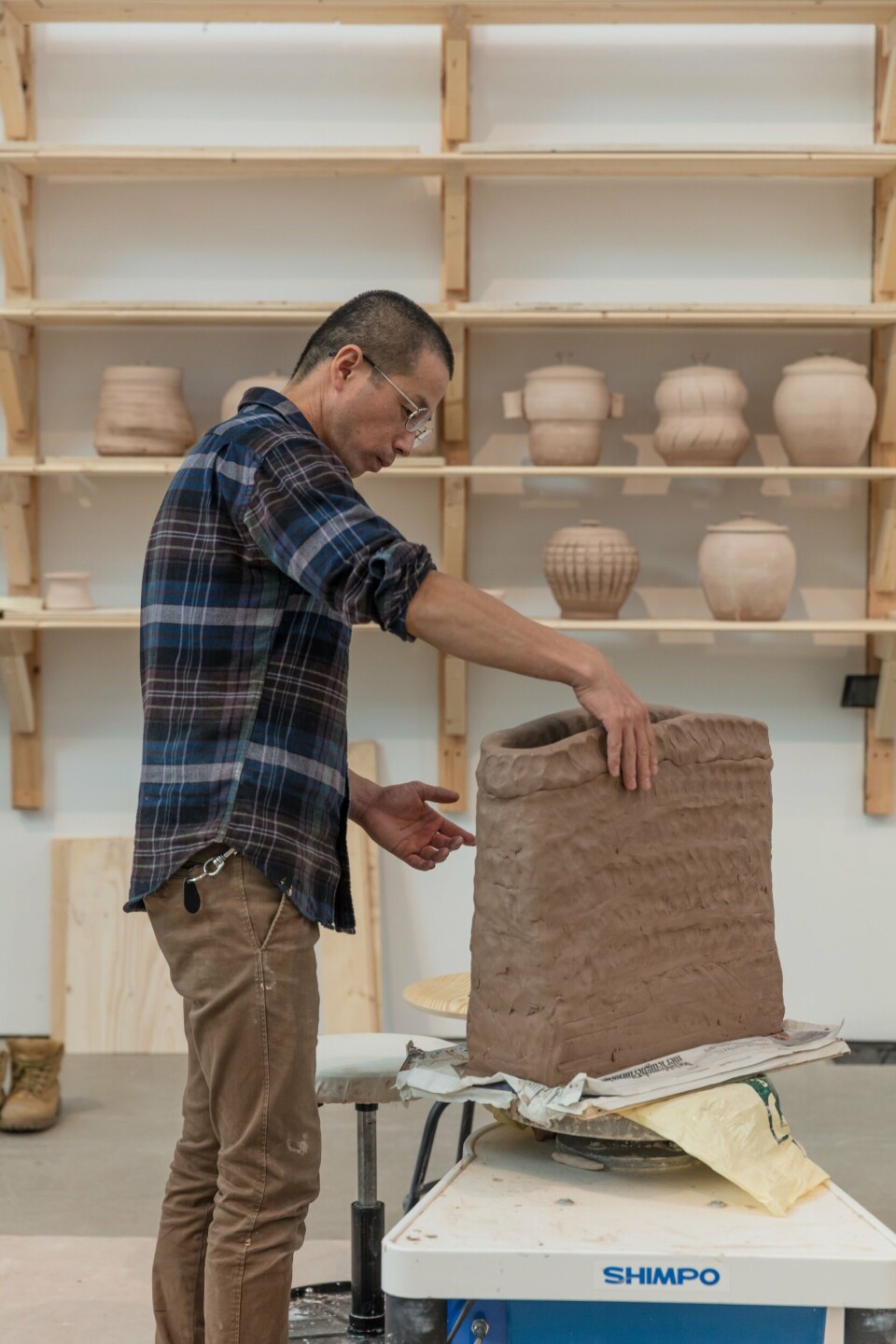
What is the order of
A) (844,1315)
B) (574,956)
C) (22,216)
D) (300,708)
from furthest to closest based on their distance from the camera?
1. (22,216)
2. (300,708)
3. (574,956)
4. (844,1315)

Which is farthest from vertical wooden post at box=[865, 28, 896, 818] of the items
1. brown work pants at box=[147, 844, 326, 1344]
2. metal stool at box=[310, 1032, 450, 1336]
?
brown work pants at box=[147, 844, 326, 1344]

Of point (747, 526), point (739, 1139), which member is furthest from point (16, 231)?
point (739, 1139)

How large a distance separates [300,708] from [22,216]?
2433mm

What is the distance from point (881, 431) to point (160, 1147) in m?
2.38

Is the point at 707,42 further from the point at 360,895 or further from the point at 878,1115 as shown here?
the point at 878,1115

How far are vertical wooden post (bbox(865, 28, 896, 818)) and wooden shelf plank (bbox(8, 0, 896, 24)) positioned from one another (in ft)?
0.70

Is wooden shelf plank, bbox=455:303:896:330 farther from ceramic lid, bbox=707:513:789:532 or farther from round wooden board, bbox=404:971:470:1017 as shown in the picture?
round wooden board, bbox=404:971:470:1017

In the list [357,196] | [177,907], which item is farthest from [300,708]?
[357,196]

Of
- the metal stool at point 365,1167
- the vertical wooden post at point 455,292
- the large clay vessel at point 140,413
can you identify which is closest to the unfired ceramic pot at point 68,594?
the large clay vessel at point 140,413

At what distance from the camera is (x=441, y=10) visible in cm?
348

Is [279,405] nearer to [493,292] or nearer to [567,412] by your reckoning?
[567,412]

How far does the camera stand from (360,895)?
3.65 m

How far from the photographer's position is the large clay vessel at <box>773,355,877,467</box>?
343 cm

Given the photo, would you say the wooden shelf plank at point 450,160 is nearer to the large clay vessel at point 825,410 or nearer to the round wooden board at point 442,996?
the large clay vessel at point 825,410
